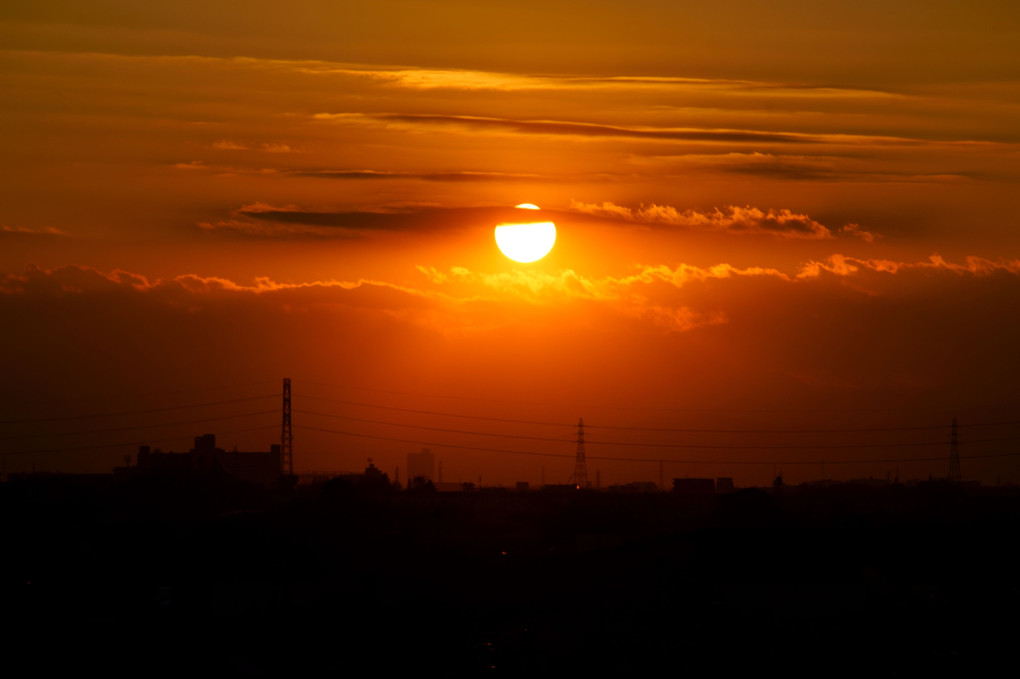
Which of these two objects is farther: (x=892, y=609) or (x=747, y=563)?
(x=747, y=563)

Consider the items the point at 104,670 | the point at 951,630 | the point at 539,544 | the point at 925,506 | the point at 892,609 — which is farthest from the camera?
the point at 925,506

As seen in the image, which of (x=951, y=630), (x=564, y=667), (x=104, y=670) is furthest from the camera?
(x=951, y=630)

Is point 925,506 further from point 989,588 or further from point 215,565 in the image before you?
point 215,565

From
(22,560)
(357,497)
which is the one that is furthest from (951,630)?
(357,497)

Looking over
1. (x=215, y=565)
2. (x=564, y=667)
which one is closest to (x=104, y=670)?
(x=564, y=667)

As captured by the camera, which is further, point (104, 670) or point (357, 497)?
point (357, 497)

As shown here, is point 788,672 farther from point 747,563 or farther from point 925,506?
point 925,506

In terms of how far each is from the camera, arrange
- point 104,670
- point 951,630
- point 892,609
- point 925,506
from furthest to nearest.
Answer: point 925,506
point 892,609
point 951,630
point 104,670
